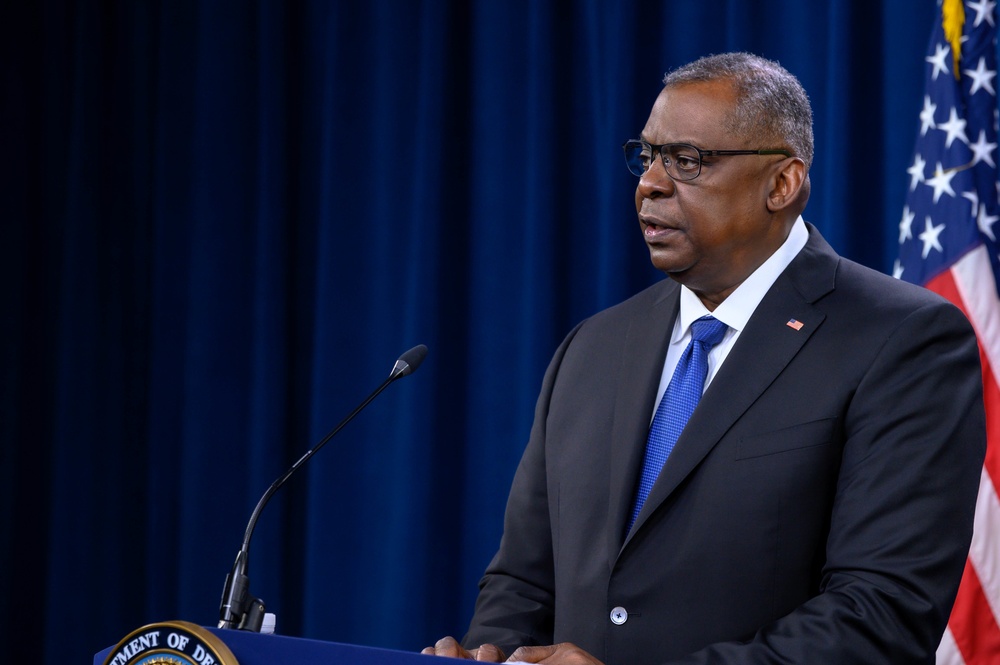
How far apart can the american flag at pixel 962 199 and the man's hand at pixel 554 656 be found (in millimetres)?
1542

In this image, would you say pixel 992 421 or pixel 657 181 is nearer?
pixel 657 181

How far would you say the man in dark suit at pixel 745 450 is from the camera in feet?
5.59

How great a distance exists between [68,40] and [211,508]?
1.90 m

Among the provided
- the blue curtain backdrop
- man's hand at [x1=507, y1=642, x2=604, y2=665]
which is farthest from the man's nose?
the blue curtain backdrop

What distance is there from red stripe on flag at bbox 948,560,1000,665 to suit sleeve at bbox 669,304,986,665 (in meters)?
1.12

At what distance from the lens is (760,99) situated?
2018mm

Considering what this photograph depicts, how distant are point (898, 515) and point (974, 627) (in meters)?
1.31

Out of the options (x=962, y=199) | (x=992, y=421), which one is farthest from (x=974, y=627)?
(x=962, y=199)

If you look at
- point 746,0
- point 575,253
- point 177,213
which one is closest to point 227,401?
point 177,213

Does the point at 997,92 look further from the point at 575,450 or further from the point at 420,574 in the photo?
the point at 420,574

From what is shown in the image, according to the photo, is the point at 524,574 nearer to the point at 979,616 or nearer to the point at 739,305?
the point at 739,305

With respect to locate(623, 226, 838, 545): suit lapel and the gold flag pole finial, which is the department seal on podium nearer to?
locate(623, 226, 838, 545): suit lapel

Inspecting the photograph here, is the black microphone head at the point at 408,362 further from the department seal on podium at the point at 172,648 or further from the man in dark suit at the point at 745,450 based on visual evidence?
the department seal on podium at the point at 172,648

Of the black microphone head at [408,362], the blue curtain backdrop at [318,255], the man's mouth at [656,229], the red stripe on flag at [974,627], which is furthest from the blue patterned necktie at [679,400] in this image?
the blue curtain backdrop at [318,255]
